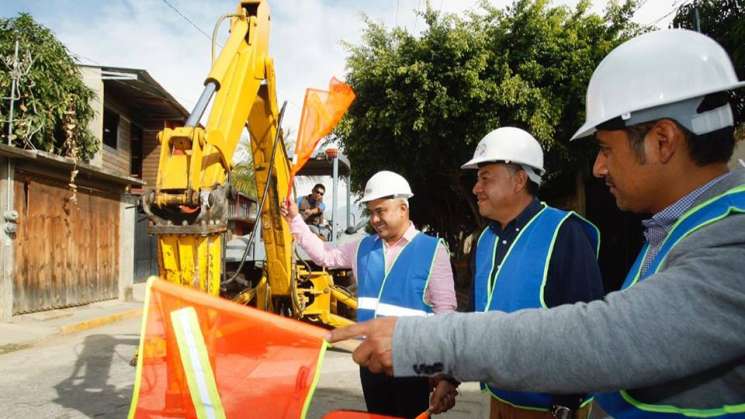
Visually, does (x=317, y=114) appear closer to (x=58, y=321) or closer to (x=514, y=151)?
(x=514, y=151)

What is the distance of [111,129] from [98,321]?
9.05 m

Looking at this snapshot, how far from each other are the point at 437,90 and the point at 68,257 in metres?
8.98

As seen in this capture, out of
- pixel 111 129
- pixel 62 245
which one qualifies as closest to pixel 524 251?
pixel 62 245

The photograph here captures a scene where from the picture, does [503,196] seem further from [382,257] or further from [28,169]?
[28,169]

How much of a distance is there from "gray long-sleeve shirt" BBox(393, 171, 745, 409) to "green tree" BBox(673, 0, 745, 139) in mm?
7236

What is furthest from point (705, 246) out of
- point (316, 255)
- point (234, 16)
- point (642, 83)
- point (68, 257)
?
point (68, 257)

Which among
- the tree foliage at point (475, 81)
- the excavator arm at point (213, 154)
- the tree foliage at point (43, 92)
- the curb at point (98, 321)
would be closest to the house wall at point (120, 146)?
the tree foliage at point (43, 92)

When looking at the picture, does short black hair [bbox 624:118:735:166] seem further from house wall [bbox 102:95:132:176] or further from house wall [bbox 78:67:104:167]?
house wall [bbox 102:95:132:176]

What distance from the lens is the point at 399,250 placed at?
3352 mm

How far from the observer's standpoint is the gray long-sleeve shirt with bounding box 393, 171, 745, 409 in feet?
2.82

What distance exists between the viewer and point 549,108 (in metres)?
12.1

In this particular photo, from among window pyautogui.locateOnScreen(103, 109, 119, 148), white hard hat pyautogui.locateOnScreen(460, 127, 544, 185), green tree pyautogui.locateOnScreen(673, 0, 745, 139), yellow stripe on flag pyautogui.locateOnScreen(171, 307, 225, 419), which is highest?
window pyautogui.locateOnScreen(103, 109, 119, 148)

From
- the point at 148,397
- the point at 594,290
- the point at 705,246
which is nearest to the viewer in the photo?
the point at 705,246

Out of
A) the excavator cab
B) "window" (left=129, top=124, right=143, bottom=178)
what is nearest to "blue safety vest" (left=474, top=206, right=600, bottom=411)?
the excavator cab
